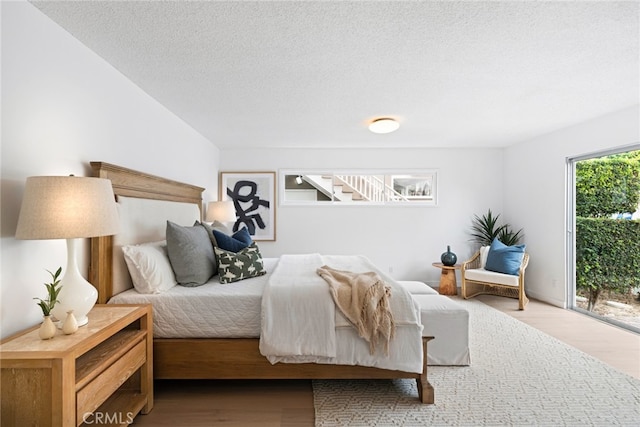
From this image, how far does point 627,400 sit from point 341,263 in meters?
2.34

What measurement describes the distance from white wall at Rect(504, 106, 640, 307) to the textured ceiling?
0.32 metres

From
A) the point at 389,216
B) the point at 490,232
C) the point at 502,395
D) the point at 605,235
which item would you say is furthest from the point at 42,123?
the point at 490,232

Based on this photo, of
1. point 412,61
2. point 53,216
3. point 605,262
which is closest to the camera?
point 53,216

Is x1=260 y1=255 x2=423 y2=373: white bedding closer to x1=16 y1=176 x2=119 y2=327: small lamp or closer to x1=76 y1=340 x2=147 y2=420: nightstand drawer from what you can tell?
x1=76 y1=340 x2=147 y2=420: nightstand drawer

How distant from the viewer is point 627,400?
2.05 m

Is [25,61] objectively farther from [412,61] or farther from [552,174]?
[552,174]

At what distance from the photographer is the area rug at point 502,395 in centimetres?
187

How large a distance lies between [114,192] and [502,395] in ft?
10.5

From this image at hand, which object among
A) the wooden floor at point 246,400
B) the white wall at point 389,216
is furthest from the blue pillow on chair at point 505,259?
the wooden floor at point 246,400

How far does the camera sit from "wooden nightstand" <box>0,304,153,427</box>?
120 cm

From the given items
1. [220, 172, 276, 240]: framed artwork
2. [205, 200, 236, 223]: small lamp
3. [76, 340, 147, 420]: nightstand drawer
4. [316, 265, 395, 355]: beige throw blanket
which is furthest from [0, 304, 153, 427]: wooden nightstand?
[220, 172, 276, 240]: framed artwork

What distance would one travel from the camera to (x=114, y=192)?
225 cm

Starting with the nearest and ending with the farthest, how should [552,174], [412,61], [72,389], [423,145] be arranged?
[72,389] → [412,61] → [552,174] → [423,145]

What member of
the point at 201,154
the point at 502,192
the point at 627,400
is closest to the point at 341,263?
the point at 627,400
